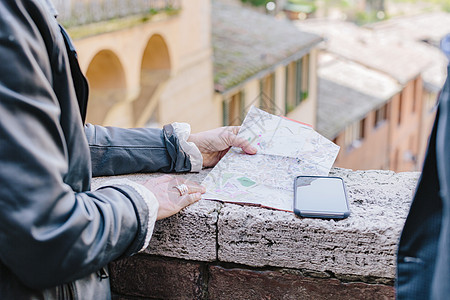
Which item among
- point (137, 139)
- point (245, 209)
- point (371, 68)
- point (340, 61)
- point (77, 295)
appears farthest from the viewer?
point (340, 61)

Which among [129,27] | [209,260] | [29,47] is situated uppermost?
[29,47]

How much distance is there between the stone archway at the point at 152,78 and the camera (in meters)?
10.5

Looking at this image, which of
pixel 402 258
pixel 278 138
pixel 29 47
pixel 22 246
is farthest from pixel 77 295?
pixel 278 138

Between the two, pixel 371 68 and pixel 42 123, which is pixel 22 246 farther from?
pixel 371 68

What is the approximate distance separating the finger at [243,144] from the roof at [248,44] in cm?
1001

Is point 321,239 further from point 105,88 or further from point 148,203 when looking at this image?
point 105,88

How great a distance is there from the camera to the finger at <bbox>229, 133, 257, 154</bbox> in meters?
1.86

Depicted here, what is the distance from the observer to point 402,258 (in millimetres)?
1090

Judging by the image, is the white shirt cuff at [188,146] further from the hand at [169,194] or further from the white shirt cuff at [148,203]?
the white shirt cuff at [148,203]

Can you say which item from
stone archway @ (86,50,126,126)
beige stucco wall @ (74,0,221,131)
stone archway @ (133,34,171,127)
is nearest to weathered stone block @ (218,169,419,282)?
beige stucco wall @ (74,0,221,131)

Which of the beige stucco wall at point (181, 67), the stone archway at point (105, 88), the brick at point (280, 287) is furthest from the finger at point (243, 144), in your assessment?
the stone archway at point (105, 88)

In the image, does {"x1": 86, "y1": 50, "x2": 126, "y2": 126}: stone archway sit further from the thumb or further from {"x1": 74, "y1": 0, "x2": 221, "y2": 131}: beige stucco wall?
the thumb

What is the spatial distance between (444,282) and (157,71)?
1016cm

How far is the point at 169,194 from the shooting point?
1555 mm
